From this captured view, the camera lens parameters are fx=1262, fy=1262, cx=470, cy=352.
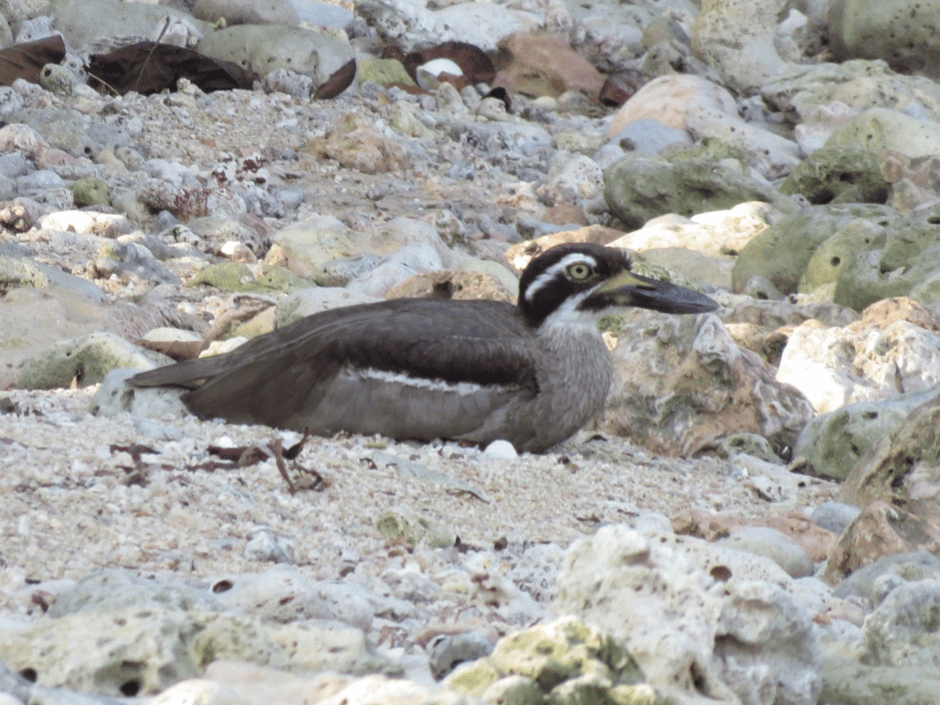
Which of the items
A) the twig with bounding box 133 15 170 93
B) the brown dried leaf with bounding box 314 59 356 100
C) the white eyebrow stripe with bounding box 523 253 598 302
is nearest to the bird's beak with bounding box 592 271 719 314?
the white eyebrow stripe with bounding box 523 253 598 302

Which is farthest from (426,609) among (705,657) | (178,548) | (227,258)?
(227,258)

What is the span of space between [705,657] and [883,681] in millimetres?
415

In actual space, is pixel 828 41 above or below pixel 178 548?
below

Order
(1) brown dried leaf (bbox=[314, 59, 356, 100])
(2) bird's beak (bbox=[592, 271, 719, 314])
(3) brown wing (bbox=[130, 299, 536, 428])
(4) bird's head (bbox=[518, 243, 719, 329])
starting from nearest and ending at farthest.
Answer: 1. (3) brown wing (bbox=[130, 299, 536, 428])
2. (2) bird's beak (bbox=[592, 271, 719, 314])
3. (4) bird's head (bbox=[518, 243, 719, 329])
4. (1) brown dried leaf (bbox=[314, 59, 356, 100])

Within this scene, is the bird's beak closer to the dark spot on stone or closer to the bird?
the bird

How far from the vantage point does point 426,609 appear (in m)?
3.10

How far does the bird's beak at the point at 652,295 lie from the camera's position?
5.67 metres

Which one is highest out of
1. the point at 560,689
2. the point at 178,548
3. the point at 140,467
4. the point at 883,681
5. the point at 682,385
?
the point at 560,689

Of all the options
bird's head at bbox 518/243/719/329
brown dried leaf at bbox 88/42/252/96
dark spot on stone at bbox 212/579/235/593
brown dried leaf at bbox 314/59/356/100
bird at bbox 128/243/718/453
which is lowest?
brown dried leaf at bbox 314/59/356/100

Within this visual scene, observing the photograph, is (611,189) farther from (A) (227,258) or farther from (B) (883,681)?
(B) (883,681)

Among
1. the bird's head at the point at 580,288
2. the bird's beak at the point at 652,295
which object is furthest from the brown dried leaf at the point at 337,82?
the bird's beak at the point at 652,295

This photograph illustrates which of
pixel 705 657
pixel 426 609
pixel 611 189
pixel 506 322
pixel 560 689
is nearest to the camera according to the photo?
pixel 560 689

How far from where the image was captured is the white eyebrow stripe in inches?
228

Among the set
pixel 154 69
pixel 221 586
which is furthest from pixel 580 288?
pixel 154 69
